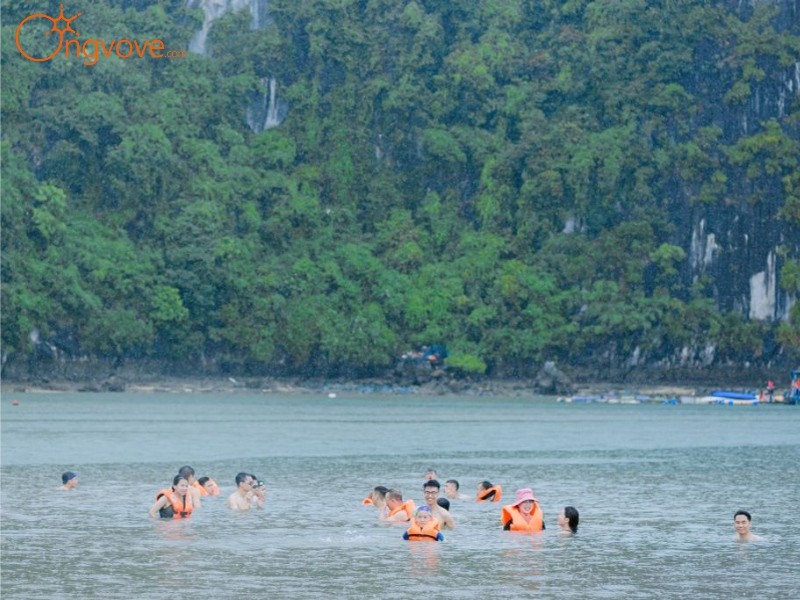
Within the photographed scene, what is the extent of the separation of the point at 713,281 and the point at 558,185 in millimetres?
12756

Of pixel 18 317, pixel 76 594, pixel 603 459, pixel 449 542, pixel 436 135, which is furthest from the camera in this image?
pixel 436 135

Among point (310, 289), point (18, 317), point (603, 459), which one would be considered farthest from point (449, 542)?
point (310, 289)

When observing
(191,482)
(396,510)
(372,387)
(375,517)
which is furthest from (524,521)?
(372,387)

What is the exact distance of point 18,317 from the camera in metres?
105

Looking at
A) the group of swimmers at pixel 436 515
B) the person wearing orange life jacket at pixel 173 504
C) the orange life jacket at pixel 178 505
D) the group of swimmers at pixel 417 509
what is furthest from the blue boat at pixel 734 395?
the person wearing orange life jacket at pixel 173 504

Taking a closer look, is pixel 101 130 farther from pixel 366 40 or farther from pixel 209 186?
pixel 366 40

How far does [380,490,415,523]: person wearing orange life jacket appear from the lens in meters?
33.0

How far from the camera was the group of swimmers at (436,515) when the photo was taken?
3044 cm

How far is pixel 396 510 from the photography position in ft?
109

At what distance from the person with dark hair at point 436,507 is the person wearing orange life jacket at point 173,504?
192 inches

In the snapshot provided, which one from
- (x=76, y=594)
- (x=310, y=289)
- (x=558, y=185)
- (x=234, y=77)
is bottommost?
(x=76, y=594)

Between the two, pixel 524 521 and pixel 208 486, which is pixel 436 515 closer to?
pixel 524 521
